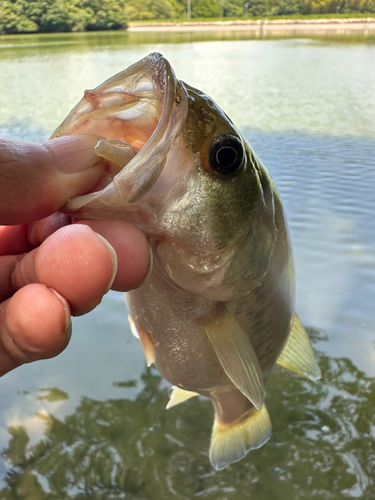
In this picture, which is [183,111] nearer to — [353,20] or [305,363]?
[305,363]

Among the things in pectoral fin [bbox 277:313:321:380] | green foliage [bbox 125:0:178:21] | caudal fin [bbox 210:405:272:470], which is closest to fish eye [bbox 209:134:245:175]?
pectoral fin [bbox 277:313:321:380]

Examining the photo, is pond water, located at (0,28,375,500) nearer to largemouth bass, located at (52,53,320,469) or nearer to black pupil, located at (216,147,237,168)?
largemouth bass, located at (52,53,320,469)

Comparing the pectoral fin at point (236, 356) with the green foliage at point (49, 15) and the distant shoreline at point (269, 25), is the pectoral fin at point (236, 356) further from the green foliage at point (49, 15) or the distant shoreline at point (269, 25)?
the distant shoreline at point (269, 25)

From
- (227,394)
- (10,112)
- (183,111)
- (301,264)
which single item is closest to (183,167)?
(183,111)

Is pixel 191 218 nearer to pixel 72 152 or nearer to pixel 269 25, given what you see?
pixel 72 152

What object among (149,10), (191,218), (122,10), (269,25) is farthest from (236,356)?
(149,10)

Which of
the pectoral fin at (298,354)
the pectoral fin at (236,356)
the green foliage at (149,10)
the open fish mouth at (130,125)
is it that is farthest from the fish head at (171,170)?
the green foliage at (149,10)
